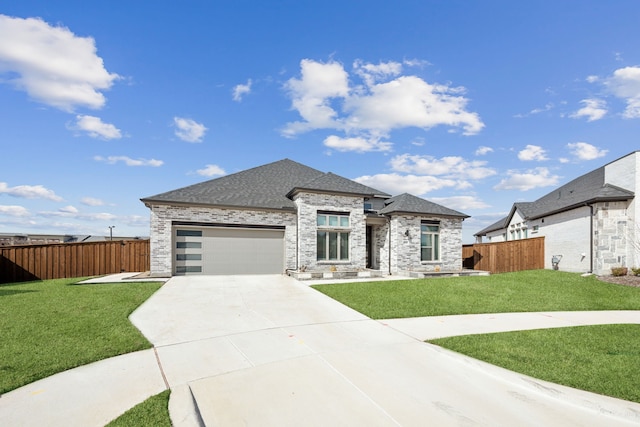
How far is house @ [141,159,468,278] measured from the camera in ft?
50.4

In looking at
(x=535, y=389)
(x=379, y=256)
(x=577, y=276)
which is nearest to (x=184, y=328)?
(x=535, y=389)

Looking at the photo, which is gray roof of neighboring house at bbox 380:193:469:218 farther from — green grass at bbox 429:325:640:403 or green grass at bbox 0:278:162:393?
green grass at bbox 0:278:162:393

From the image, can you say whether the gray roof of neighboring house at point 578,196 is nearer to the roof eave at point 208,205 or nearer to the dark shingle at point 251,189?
the dark shingle at point 251,189

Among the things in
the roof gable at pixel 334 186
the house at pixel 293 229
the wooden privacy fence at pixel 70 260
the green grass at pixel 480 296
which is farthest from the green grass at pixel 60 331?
the roof gable at pixel 334 186

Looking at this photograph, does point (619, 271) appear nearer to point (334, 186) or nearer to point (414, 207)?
point (414, 207)

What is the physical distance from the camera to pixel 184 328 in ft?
23.0

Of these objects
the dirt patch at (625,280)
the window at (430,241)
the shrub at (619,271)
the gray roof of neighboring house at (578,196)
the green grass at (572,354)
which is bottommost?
the dirt patch at (625,280)

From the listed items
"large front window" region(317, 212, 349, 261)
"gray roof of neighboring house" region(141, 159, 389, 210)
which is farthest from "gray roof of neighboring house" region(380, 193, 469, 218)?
"large front window" region(317, 212, 349, 261)

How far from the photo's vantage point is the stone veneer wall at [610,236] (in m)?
14.5

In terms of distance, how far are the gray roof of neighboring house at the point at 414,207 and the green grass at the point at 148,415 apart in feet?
50.4

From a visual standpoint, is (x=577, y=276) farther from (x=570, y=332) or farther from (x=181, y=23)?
(x=181, y=23)

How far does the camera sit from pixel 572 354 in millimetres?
5582

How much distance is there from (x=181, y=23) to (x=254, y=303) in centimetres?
997

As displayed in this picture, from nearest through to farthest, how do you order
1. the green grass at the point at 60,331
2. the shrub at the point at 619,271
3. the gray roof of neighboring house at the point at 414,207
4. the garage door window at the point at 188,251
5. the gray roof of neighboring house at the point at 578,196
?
the green grass at the point at 60,331 < the shrub at the point at 619,271 < the gray roof of neighboring house at the point at 578,196 < the garage door window at the point at 188,251 < the gray roof of neighboring house at the point at 414,207
